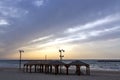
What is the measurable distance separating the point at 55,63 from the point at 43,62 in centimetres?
623

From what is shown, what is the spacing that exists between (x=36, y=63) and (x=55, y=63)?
7685mm

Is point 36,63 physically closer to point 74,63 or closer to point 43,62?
point 43,62

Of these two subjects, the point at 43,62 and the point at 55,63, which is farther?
the point at 43,62

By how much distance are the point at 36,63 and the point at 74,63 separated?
433 inches

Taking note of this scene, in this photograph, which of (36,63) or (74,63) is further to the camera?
(36,63)

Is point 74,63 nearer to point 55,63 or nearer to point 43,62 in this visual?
point 55,63

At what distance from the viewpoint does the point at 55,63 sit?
128ft

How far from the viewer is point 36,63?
45625mm

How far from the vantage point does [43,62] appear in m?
44.7

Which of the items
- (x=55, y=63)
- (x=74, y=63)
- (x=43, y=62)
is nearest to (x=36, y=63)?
(x=43, y=62)

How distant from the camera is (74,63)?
121 ft

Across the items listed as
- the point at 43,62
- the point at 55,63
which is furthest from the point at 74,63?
the point at 43,62

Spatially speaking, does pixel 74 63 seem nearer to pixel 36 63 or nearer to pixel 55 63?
pixel 55 63
